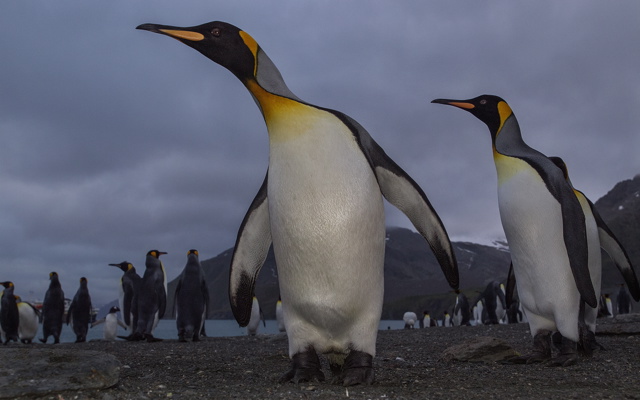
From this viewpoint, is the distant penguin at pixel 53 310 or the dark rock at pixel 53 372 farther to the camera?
the distant penguin at pixel 53 310

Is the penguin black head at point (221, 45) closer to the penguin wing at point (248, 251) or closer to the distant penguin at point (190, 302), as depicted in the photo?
the penguin wing at point (248, 251)

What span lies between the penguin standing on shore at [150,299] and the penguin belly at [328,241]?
8.65 m

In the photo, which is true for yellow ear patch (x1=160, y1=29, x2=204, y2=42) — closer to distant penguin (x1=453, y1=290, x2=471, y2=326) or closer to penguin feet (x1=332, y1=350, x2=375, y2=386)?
penguin feet (x1=332, y1=350, x2=375, y2=386)

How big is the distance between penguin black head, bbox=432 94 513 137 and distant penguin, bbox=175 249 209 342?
7.49 m

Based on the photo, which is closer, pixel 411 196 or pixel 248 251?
pixel 411 196

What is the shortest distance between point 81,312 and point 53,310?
67 cm

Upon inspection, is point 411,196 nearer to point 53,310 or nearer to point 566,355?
point 566,355

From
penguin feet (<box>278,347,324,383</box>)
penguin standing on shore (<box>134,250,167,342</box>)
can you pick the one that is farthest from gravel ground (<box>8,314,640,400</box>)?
penguin standing on shore (<box>134,250,167,342</box>)

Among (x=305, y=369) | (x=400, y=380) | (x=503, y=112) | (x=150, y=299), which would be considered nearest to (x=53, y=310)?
(x=150, y=299)

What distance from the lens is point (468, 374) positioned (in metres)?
4.30

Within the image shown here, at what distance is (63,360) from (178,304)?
8.55 meters

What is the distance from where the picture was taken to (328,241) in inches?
139

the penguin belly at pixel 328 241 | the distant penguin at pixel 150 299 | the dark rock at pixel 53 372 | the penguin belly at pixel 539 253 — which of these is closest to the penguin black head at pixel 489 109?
the penguin belly at pixel 539 253

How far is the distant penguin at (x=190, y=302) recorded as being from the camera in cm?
1159
